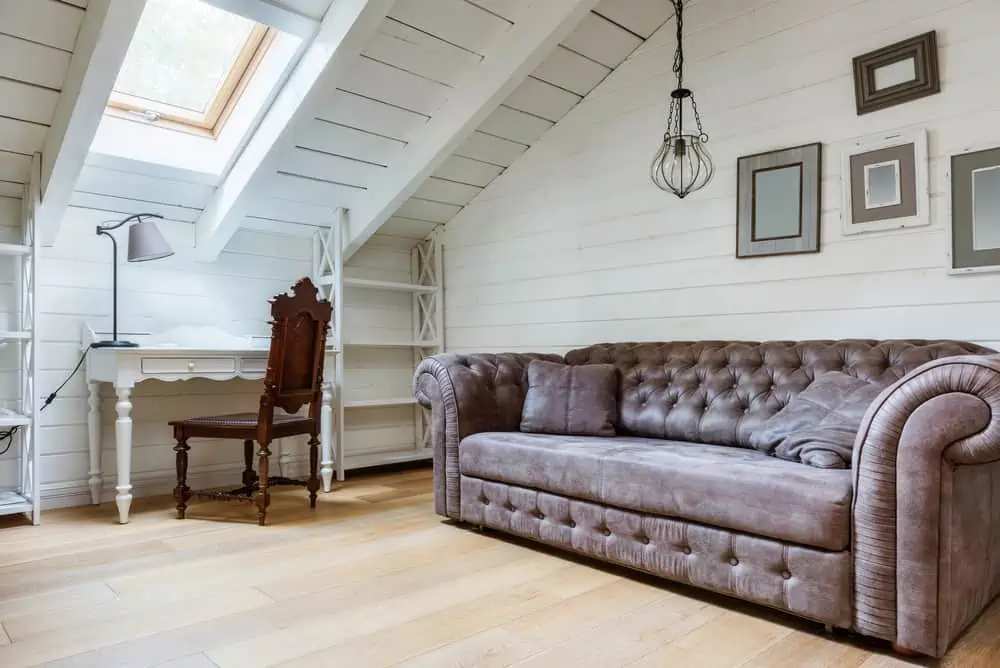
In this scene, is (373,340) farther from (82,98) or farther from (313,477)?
(82,98)

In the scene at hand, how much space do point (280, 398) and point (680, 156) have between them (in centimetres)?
218

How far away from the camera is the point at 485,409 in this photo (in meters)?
2.98

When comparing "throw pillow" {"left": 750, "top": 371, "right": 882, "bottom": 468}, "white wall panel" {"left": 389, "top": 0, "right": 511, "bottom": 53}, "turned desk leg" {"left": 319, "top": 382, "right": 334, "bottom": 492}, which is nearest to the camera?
"throw pillow" {"left": 750, "top": 371, "right": 882, "bottom": 468}

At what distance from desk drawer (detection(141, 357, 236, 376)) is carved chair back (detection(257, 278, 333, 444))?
0.26 m

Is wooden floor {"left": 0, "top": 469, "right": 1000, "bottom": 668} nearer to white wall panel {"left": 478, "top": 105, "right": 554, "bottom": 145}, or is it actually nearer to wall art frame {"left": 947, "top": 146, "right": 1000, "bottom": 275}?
wall art frame {"left": 947, "top": 146, "right": 1000, "bottom": 275}

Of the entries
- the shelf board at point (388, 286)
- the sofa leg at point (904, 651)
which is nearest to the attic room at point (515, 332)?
the sofa leg at point (904, 651)

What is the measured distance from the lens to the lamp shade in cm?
325

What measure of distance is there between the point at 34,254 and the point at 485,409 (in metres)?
2.19

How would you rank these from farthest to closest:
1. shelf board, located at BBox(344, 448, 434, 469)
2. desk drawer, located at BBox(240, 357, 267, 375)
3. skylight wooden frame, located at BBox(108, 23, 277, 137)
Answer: shelf board, located at BBox(344, 448, 434, 469) < desk drawer, located at BBox(240, 357, 267, 375) < skylight wooden frame, located at BBox(108, 23, 277, 137)

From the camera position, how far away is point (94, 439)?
335cm

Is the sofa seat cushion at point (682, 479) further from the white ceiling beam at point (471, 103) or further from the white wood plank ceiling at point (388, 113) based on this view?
the white wood plank ceiling at point (388, 113)

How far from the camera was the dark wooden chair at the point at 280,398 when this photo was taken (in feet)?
10.1

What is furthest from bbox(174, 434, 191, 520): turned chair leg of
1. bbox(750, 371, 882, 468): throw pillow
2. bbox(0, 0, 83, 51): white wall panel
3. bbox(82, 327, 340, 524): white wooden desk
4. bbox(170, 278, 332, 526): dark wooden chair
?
bbox(750, 371, 882, 468): throw pillow

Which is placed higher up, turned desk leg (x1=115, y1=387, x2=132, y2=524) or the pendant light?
the pendant light
